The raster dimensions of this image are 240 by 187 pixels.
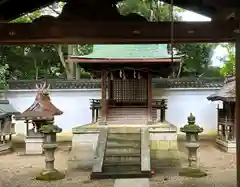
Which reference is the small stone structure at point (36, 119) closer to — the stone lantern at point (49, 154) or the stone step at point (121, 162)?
the stone lantern at point (49, 154)

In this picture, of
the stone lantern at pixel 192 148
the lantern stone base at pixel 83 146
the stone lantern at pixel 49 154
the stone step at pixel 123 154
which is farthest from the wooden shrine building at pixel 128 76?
the stone lantern at pixel 49 154

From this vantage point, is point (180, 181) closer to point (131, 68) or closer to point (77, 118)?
point (131, 68)

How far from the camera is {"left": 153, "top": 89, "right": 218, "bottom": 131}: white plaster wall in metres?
18.6

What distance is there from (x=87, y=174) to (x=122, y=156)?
39.1 inches

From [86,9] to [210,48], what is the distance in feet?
61.5

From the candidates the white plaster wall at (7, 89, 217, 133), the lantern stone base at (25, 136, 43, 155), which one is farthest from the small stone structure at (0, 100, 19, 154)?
the white plaster wall at (7, 89, 217, 133)

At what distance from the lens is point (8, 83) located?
19.0 m

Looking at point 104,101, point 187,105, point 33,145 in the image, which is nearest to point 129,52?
point 104,101

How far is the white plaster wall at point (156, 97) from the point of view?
61.0ft

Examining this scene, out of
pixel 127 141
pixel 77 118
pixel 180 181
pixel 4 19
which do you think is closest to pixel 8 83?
pixel 77 118

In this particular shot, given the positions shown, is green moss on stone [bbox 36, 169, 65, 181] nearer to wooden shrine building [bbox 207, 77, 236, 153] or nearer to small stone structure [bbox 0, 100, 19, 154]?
small stone structure [bbox 0, 100, 19, 154]

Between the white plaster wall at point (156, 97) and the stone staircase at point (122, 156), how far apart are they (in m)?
6.92

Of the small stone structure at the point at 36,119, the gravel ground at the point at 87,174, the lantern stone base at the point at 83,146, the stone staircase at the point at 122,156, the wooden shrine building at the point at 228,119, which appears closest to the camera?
the gravel ground at the point at 87,174

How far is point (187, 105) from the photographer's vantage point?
18766 millimetres
